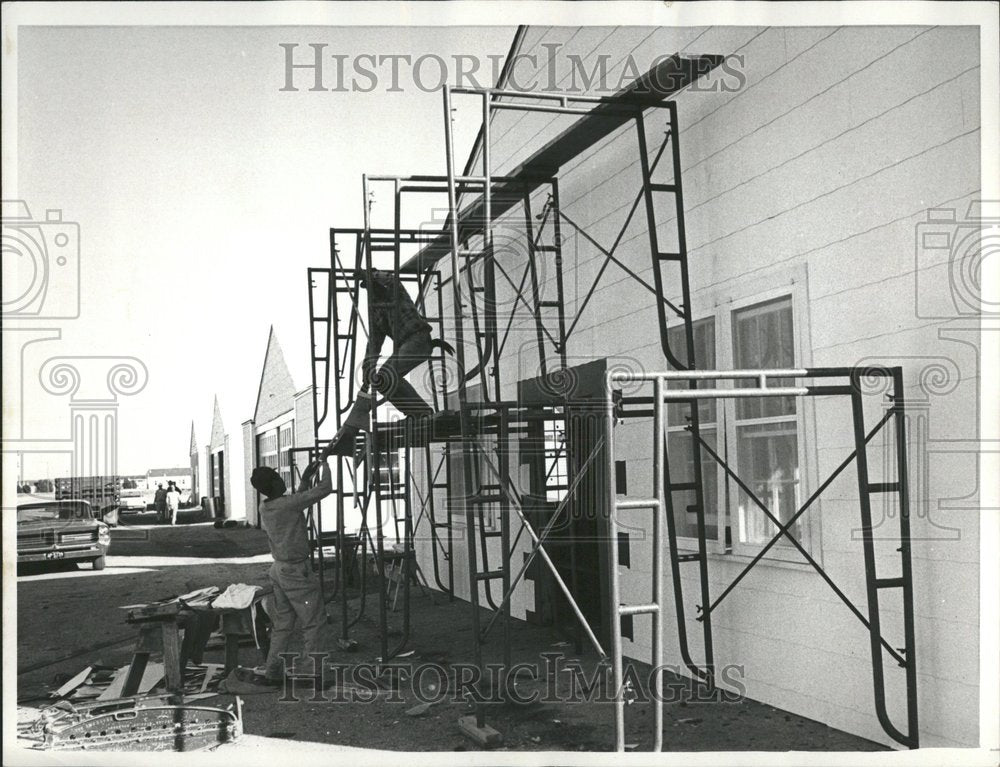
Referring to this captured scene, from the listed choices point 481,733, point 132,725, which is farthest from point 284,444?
point 481,733

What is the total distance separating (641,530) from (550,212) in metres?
3.16

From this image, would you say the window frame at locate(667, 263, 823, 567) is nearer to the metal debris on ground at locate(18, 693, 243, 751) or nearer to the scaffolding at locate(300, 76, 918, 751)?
the scaffolding at locate(300, 76, 918, 751)

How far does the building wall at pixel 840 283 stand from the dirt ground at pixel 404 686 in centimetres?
51

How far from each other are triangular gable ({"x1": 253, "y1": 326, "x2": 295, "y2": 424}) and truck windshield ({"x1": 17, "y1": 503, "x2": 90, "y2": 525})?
3.58 metres

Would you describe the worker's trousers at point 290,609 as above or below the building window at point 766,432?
below

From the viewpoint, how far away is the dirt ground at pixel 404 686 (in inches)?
224

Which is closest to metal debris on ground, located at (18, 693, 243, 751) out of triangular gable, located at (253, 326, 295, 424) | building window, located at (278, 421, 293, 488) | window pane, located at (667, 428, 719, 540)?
window pane, located at (667, 428, 719, 540)

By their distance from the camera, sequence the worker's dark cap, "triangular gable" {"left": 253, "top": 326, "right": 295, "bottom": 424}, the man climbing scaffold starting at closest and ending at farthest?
the worker's dark cap < the man climbing scaffold < "triangular gable" {"left": 253, "top": 326, "right": 295, "bottom": 424}

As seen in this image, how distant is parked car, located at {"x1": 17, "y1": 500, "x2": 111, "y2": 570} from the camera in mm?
7219

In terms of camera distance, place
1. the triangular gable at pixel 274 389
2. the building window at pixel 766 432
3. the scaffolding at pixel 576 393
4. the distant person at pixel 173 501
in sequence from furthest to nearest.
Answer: the triangular gable at pixel 274 389 → the distant person at pixel 173 501 → the building window at pixel 766 432 → the scaffolding at pixel 576 393

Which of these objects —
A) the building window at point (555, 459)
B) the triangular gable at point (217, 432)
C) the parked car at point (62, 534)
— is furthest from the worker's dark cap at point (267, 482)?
the building window at point (555, 459)

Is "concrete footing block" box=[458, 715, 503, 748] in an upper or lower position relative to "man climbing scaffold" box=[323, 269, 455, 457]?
lower

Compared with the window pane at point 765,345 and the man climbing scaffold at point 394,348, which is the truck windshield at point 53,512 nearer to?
the man climbing scaffold at point 394,348

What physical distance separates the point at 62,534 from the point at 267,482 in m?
2.93
